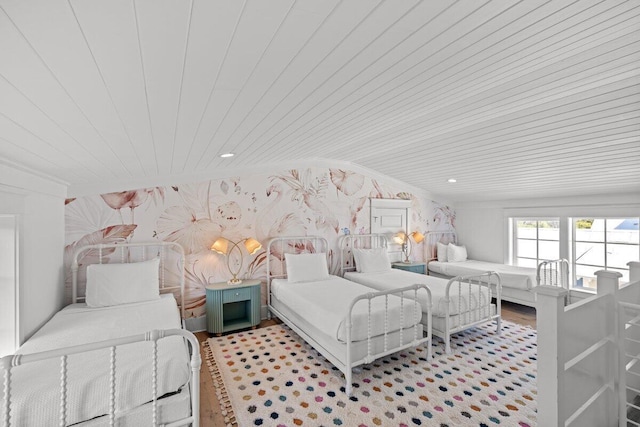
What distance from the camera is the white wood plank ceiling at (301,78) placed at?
0.90 metres

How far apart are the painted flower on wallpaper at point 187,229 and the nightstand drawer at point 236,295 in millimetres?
704

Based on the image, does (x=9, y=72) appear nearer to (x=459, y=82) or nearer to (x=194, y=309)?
(x=459, y=82)

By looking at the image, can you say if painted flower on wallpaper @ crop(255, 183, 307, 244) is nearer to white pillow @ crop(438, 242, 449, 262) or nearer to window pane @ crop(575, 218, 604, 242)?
white pillow @ crop(438, 242, 449, 262)

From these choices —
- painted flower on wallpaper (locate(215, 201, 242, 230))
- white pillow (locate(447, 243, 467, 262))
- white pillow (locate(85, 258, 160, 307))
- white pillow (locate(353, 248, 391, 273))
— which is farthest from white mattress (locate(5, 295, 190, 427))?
white pillow (locate(447, 243, 467, 262))

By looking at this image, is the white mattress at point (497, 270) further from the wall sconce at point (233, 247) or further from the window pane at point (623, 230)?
the wall sconce at point (233, 247)

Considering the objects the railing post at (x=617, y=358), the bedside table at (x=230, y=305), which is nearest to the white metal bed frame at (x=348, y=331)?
the bedside table at (x=230, y=305)

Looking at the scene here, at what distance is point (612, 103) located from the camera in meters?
2.17

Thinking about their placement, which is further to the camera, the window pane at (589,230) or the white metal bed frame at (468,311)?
the window pane at (589,230)

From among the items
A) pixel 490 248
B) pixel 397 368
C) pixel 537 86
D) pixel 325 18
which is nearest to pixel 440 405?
pixel 397 368

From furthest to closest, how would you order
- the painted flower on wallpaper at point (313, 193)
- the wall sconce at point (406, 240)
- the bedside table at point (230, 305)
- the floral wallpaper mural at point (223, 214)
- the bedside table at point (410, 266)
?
the wall sconce at point (406, 240)
the bedside table at point (410, 266)
the painted flower on wallpaper at point (313, 193)
the bedside table at point (230, 305)
the floral wallpaper mural at point (223, 214)

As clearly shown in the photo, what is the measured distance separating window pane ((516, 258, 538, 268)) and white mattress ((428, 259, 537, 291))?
0.39 meters

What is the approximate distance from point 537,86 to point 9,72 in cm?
270

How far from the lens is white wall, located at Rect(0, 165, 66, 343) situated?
2275 mm

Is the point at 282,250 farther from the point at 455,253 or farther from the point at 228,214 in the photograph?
the point at 455,253
